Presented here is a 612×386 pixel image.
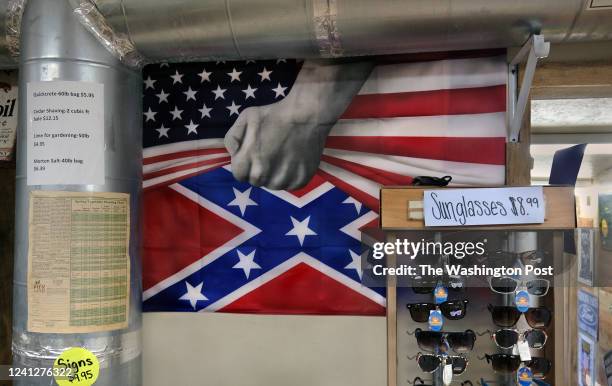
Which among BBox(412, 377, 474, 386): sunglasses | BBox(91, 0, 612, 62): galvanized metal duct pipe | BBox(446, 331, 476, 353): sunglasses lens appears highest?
BBox(91, 0, 612, 62): galvanized metal duct pipe

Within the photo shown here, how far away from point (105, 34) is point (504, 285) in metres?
1.90

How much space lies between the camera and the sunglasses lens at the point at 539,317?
184 centimetres

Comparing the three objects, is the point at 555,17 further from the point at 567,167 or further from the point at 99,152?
the point at 99,152

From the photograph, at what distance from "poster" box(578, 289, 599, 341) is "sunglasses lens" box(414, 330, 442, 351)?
149 centimetres

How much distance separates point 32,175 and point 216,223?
833 millimetres

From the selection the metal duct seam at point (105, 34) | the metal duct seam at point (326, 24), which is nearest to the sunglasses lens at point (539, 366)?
the metal duct seam at point (326, 24)

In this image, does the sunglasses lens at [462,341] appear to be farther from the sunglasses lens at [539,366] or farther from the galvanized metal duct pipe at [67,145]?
the galvanized metal duct pipe at [67,145]

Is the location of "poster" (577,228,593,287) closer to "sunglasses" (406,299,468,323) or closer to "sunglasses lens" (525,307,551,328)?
"sunglasses lens" (525,307,551,328)

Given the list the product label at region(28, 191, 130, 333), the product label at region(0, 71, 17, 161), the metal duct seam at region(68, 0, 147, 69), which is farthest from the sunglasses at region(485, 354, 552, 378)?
the product label at region(0, 71, 17, 161)

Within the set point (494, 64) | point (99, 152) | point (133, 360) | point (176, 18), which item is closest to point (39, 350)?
point (133, 360)

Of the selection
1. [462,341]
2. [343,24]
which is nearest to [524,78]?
[343,24]

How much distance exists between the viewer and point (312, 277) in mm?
2287

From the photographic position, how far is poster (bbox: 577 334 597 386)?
291 cm

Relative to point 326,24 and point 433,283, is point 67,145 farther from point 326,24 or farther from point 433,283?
point 433,283
